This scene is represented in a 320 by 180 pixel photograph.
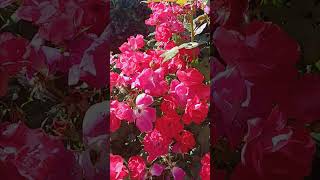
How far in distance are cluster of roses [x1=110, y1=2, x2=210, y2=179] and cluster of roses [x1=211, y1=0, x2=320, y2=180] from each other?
17 cm

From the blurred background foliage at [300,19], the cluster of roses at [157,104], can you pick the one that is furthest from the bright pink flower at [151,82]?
the blurred background foliage at [300,19]

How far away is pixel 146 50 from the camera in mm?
1807

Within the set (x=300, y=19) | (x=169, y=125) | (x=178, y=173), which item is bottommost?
(x=178, y=173)

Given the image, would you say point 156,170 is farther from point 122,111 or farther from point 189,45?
point 189,45

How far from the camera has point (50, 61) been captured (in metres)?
1.51

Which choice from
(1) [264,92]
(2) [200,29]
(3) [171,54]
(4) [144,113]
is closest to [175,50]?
(3) [171,54]

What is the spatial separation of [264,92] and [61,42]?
59 centimetres

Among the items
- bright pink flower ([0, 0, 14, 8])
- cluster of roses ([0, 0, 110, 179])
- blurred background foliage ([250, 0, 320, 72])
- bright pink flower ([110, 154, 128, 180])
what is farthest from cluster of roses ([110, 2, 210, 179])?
bright pink flower ([0, 0, 14, 8])

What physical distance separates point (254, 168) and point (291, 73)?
11.3 inches

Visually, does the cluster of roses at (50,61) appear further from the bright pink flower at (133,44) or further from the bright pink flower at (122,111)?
the bright pink flower at (133,44)

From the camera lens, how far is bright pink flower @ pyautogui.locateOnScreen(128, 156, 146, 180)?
1.67m

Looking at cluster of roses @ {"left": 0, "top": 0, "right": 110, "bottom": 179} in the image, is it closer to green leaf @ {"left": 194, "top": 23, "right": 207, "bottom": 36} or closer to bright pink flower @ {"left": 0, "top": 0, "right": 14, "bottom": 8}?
bright pink flower @ {"left": 0, "top": 0, "right": 14, "bottom": 8}

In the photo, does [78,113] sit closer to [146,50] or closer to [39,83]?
[39,83]

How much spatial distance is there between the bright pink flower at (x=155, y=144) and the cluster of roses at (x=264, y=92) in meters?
0.26
